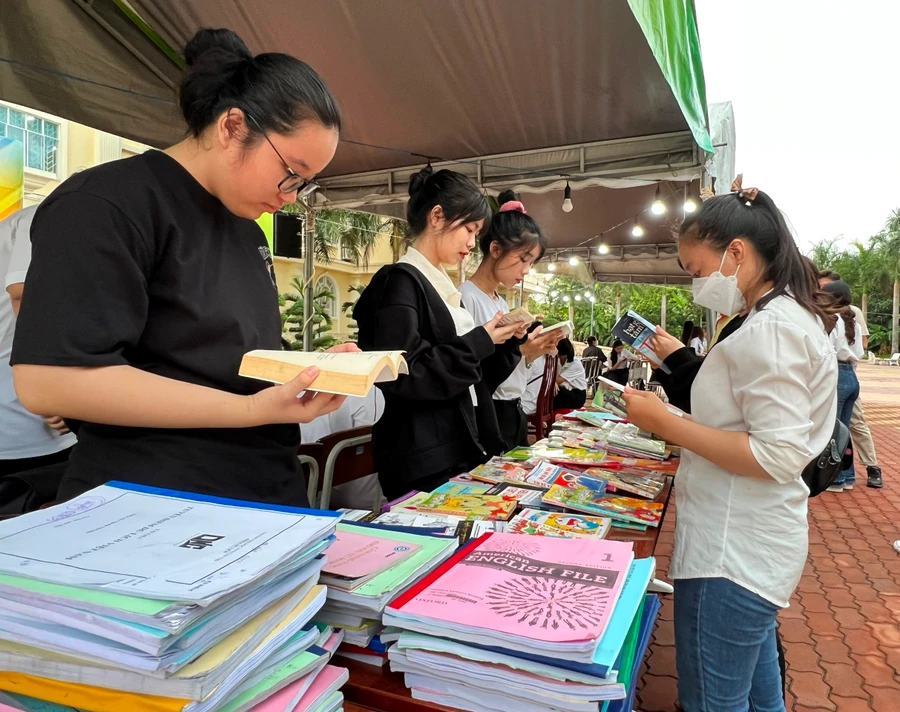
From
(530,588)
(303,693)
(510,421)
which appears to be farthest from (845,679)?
(303,693)

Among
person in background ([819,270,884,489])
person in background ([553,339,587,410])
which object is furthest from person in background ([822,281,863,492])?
person in background ([553,339,587,410])

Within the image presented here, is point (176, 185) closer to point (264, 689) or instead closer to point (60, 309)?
point (60, 309)

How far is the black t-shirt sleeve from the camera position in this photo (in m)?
0.75

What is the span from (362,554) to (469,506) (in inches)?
23.5

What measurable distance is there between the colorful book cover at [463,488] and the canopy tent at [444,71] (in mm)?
1462

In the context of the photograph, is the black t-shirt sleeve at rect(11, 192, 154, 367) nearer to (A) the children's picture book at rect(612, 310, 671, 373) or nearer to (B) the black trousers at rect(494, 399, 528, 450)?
(A) the children's picture book at rect(612, 310, 671, 373)

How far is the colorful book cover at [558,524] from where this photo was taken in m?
1.27

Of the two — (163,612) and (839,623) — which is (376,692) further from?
(839,623)

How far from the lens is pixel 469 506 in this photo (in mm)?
1430

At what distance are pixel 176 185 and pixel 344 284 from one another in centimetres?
1969

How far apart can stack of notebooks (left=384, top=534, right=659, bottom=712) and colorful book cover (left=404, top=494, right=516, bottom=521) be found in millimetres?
501

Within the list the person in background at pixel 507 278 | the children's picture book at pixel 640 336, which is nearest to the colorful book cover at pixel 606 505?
the children's picture book at pixel 640 336

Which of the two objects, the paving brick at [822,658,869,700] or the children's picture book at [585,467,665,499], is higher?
the children's picture book at [585,467,665,499]

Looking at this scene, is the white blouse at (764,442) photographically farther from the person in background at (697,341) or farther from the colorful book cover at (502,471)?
the person in background at (697,341)
